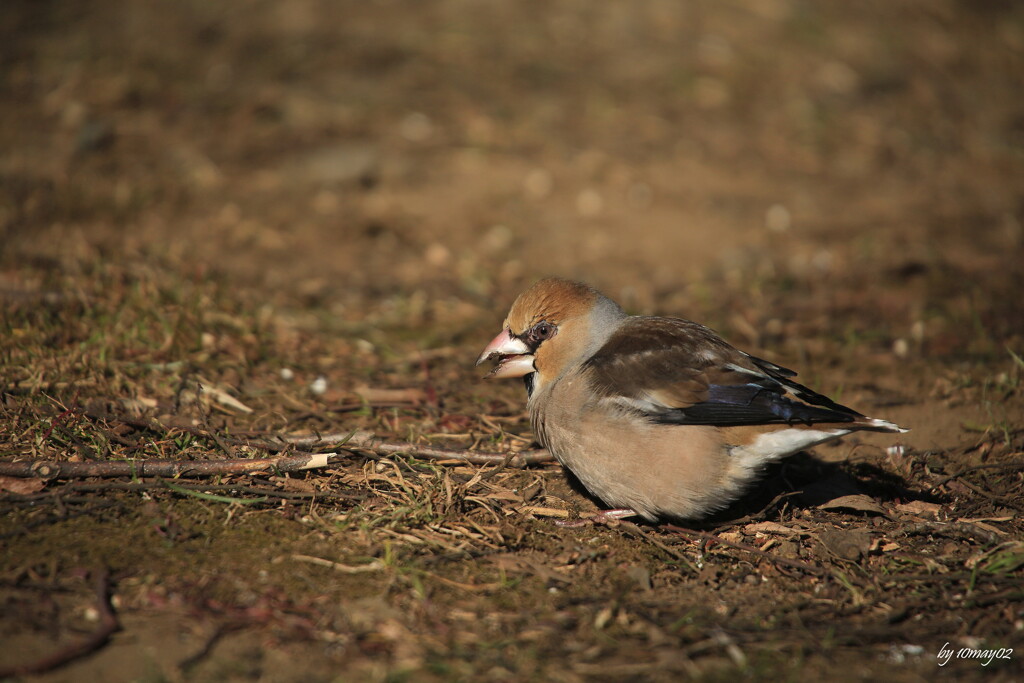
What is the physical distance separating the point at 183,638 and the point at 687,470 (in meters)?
2.27

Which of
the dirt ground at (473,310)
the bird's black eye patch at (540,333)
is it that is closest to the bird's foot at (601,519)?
the dirt ground at (473,310)

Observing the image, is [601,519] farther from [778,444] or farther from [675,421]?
[778,444]

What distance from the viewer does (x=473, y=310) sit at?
711cm

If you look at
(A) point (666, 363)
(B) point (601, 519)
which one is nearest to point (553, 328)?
(A) point (666, 363)

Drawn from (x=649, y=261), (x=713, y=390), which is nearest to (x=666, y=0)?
(x=649, y=261)

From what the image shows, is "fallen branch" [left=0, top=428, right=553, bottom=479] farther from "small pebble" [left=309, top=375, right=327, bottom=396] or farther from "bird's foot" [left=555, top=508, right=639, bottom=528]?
"small pebble" [left=309, top=375, right=327, bottom=396]

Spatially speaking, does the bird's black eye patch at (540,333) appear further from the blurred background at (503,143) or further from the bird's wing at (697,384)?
the blurred background at (503,143)

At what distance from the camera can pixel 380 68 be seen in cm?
1028

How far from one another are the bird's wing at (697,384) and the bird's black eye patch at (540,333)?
0.33 meters

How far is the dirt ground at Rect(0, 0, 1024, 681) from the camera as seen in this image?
3.41m

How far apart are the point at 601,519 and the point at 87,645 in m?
2.28

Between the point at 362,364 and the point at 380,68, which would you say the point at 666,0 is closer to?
the point at 380,68

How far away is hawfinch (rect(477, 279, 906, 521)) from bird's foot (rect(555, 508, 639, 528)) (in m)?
0.01

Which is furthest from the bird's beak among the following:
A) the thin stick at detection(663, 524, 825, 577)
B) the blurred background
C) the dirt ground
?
the blurred background
